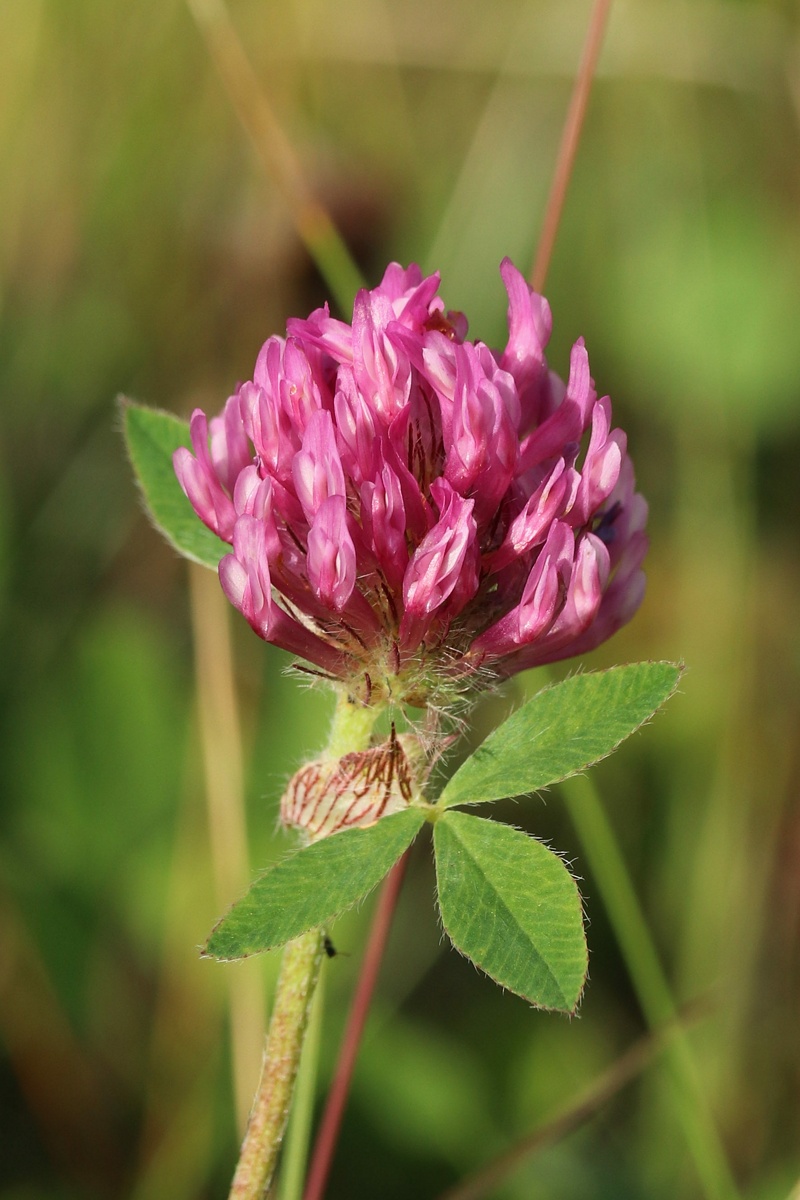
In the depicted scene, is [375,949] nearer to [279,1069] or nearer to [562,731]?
[279,1069]

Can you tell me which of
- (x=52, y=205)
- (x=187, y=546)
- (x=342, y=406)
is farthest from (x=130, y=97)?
(x=342, y=406)

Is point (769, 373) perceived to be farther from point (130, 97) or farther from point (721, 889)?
point (130, 97)

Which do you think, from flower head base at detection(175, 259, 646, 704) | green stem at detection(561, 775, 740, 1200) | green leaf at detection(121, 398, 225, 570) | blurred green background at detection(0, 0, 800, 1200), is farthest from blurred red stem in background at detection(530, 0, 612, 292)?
green stem at detection(561, 775, 740, 1200)

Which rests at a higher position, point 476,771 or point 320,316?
point 320,316

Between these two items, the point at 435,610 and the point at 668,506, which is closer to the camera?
the point at 435,610

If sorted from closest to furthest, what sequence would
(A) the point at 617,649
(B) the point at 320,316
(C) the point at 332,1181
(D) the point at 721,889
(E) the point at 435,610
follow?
(E) the point at 435,610 < (B) the point at 320,316 < (C) the point at 332,1181 < (D) the point at 721,889 < (A) the point at 617,649

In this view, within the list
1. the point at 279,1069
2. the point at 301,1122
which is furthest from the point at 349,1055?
the point at 279,1069
